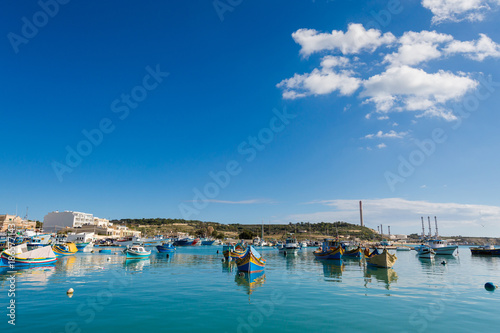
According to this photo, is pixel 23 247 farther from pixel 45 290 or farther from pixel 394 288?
pixel 394 288

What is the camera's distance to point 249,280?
3378cm

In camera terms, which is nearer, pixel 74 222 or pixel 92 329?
pixel 92 329

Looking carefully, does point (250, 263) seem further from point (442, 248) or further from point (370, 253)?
point (442, 248)

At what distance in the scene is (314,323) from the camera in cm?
1770

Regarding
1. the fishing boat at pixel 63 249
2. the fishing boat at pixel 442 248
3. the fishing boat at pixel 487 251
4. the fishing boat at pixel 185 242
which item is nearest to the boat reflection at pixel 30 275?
the fishing boat at pixel 63 249

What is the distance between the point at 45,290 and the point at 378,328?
92.1 ft

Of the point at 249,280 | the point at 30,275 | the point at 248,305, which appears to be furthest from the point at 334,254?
the point at 30,275

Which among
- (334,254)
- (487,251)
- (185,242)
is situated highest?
(334,254)

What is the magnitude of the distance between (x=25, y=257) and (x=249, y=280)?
33.2 m

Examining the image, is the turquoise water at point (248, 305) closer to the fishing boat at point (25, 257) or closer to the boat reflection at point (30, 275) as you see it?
the boat reflection at point (30, 275)

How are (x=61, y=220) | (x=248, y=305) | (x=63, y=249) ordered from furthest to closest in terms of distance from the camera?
(x=61, y=220)
(x=63, y=249)
(x=248, y=305)

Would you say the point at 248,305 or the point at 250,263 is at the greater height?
the point at 250,263

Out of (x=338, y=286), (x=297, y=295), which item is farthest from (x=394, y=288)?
(x=297, y=295)

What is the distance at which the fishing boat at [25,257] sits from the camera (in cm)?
4103
